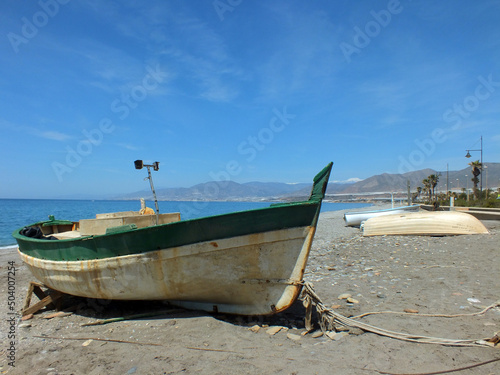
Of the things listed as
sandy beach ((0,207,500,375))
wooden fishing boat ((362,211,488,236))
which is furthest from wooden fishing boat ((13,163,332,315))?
wooden fishing boat ((362,211,488,236))

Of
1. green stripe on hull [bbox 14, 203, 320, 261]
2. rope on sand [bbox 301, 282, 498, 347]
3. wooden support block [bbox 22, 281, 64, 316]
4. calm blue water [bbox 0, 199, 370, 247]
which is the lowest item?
calm blue water [bbox 0, 199, 370, 247]

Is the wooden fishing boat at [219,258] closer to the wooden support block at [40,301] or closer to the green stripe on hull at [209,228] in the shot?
the green stripe on hull at [209,228]

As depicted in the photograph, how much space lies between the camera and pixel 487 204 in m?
31.7

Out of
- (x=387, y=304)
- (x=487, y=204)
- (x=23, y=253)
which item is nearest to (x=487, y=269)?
(x=387, y=304)

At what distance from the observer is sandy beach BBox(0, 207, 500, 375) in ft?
12.3

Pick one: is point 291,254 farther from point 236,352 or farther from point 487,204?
point 487,204

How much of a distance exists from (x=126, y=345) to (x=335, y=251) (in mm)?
9063

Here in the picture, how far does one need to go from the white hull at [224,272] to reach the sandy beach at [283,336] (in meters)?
0.38

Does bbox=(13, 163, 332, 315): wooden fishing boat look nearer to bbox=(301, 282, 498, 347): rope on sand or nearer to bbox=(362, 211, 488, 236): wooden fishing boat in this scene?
bbox=(301, 282, 498, 347): rope on sand

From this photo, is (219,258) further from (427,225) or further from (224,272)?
(427,225)

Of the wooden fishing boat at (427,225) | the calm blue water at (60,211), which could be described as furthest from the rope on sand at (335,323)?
the calm blue water at (60,211)

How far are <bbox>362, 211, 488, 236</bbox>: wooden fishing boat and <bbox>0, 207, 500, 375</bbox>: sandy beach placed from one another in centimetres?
702

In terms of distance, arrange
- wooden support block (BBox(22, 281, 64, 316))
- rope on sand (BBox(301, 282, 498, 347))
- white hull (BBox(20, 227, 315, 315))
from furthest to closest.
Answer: wooden support block (BBox(22, 281, 64, 316)), white hull (BBox(20, 227, 315, 315)), rope on sand (BBox(301, 282, 498, 347))

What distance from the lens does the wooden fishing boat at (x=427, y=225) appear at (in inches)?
551
